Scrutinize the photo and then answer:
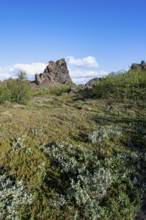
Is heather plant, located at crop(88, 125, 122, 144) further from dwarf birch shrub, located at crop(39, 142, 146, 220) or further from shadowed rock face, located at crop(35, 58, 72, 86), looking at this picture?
shadowed rock face, located at crop(35, 58, 72, 86)

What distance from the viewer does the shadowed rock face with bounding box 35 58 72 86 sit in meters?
76.2

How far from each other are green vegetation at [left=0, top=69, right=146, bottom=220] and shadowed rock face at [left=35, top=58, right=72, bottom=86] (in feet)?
204

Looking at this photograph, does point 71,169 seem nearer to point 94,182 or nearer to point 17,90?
point 94,182

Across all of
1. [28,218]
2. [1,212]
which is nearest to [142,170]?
[28,218]

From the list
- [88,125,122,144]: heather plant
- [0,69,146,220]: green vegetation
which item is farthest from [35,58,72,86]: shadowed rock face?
[88,125,122,144]: heather plant

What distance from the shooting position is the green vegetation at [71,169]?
726 cm

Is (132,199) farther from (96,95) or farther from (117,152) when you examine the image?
(96,95)

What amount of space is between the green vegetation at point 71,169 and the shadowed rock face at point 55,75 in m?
62.2

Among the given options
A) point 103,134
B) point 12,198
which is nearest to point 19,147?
point 12,198

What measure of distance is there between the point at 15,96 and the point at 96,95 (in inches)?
373

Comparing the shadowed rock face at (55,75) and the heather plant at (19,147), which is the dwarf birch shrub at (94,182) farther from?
the shadowed rock face at (55,75)

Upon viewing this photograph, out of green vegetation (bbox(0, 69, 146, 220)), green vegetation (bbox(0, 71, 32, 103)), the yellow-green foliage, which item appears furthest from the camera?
green vegetation (bbox(0, 71, 32, 103))

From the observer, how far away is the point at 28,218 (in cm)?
679

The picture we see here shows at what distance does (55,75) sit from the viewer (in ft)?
265
